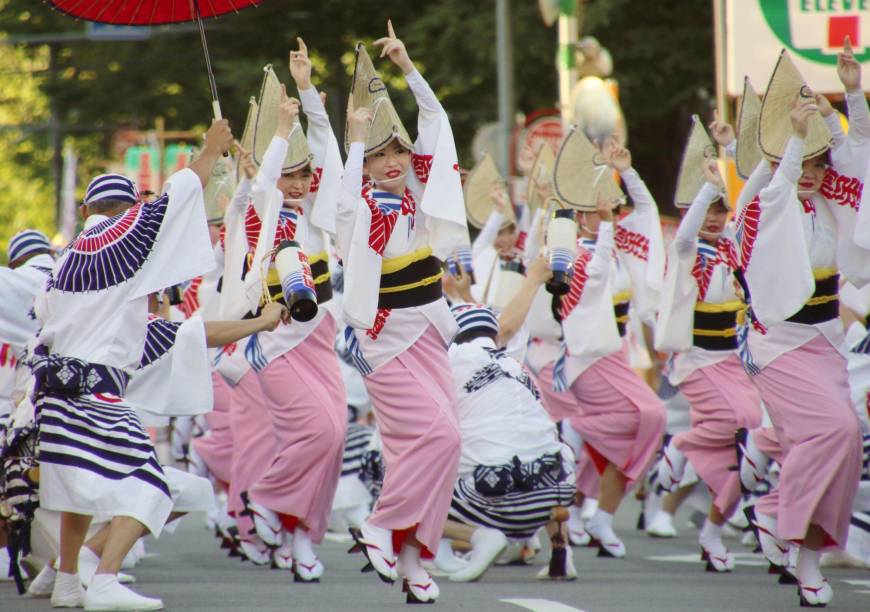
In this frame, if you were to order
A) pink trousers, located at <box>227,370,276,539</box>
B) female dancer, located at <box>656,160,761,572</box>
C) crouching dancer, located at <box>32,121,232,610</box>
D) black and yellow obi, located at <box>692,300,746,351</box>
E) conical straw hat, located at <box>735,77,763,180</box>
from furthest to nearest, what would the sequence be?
1. black and yellow obi, located at <box>692,300,746,351</box>
2. female dancer, located at <box>656,160,761,572</box>
3. pink trousers, located at <box>227,370,276,539</box>
4. conical straw hat, located at <box>735,77,763,180</box>
5. crouching dancer, located at <box>32,121,232,610</box>

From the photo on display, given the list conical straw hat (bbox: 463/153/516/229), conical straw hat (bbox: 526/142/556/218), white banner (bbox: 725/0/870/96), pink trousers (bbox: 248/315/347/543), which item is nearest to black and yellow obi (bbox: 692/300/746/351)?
conical straw hat (bbox: 526/142/556/218)

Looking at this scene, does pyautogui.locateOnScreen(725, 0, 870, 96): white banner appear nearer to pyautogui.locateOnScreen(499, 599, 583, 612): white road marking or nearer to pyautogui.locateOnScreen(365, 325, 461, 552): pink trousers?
pyautogui.locateOnScreen(365, 325, 461, 552): pink trousers

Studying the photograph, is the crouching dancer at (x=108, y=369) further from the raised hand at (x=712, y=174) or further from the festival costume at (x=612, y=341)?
the festival costume at (x=612, y=341)

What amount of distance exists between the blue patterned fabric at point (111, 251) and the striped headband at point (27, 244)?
1755 mm

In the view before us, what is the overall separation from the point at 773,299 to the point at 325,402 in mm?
2423

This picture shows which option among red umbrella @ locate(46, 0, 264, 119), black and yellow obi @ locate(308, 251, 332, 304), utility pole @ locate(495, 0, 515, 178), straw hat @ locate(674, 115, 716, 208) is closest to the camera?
red umbrella @ locate(46, 0, 264, 119)

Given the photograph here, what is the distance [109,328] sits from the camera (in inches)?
273

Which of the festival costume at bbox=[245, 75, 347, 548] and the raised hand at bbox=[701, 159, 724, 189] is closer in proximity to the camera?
the festival costume at bbox=[245, 75, 347, 548]

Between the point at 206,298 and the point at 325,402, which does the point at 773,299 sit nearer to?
the point at 325,402

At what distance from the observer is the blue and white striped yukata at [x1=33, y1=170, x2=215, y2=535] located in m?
6.86

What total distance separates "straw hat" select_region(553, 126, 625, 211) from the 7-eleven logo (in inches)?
108

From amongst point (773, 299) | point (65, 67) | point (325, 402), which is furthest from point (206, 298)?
point (65, 67)

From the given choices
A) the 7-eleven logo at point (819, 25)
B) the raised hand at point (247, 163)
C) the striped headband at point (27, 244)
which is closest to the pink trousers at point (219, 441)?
the raised hand at point (247, 163)

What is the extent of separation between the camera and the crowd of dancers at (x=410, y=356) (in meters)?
7.00
